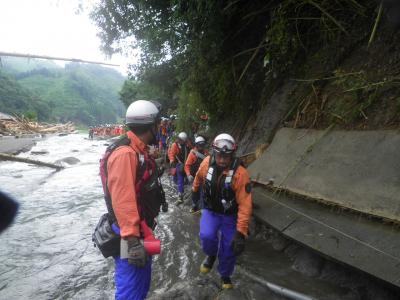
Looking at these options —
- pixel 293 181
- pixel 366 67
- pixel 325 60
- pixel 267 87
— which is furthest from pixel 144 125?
pixel 267 87

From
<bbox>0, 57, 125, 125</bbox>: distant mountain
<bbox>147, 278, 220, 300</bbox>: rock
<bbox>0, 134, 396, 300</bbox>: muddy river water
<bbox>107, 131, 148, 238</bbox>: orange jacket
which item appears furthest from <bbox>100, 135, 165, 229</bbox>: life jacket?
<bbox>0, 57, 125, 125</bbox>: distant mountain

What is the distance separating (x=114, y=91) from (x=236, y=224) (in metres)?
162

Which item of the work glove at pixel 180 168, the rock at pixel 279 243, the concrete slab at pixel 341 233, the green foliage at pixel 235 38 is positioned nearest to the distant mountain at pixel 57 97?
the work glove at pixel 180 168

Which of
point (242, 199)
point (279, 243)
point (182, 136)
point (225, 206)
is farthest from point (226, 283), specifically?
point (182, 136)

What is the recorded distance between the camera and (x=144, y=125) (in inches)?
133

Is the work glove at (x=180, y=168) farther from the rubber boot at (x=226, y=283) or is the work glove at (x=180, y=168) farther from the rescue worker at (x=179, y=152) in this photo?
the rubber boot at (x=226, y=283)

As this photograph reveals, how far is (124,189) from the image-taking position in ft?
9.73

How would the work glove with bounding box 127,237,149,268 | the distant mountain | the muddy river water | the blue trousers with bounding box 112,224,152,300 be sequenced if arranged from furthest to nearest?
the distant mountain → the muddy river water → the blue trousers with bounding box 112,224,152,300 → the work glove with bounding box 127,237,149,268

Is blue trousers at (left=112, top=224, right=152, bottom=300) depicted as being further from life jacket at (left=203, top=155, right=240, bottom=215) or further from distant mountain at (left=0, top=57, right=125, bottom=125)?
distant mountain at (left=0, top=57, right=125, bottom=125)

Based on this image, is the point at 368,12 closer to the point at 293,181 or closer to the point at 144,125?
the point at 293,181

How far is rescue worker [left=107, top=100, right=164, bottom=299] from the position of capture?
2938 millimetres

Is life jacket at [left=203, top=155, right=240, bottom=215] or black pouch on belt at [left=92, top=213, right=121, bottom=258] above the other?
life jacket at [left=203, top=155, right=240, bottom=215]

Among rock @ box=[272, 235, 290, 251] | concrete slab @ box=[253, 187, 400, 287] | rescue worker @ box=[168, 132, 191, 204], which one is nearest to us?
concrete slab @ box=[253, 187, 400, 287]

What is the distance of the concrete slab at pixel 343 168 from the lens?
13.2 feet
